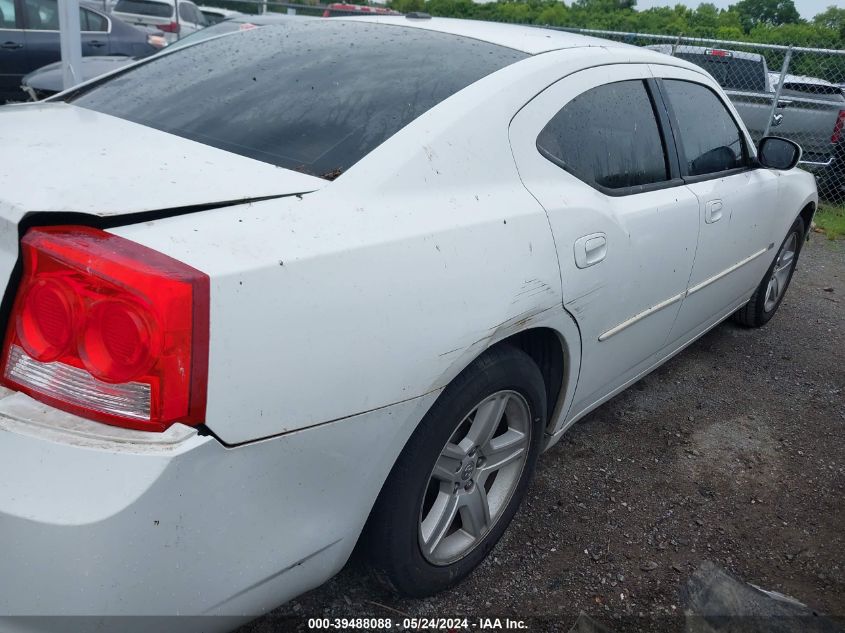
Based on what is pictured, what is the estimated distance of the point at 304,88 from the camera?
2273 mm

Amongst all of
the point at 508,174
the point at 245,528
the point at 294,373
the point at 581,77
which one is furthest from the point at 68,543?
the point at 581,77

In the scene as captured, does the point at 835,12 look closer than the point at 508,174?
No

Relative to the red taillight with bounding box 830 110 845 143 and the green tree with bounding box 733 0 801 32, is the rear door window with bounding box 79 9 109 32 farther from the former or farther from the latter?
the green tree with bounding box 733 0 801 32

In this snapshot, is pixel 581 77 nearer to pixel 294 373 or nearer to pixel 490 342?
pixel 490 342

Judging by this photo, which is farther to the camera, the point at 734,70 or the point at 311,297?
the point at 734,70

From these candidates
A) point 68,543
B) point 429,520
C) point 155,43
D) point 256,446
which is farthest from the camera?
point 155,43

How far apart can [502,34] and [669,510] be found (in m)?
1.86

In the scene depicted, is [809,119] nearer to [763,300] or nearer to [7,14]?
[763,300]

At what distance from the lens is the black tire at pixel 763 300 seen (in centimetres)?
449

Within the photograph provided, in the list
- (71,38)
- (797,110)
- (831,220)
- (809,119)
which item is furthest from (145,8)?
(831,220)

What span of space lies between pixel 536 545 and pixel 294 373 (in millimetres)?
1381

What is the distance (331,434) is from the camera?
1.58 metres

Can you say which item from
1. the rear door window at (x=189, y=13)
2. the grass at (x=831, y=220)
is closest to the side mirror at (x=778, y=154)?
the grass at (x=831, y=220)

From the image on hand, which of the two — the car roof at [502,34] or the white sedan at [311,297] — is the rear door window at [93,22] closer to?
the white sedan at [311,297]
